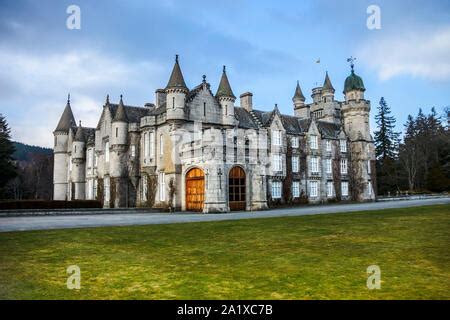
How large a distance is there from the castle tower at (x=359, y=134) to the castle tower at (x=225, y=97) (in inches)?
869

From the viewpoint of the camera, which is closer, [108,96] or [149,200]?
[149,200]

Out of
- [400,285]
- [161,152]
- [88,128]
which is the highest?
[88,128]

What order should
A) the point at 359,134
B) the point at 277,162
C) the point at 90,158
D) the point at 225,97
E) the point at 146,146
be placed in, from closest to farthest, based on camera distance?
the point at 225,97 → the point at 146,146 → the point at 277,162 → the point at 90,158 → the point at 359,134

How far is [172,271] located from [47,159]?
85.7 meters

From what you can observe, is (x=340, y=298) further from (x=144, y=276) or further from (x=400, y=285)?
(x=144, y=276)

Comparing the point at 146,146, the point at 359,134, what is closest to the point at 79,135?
the point at 146,146

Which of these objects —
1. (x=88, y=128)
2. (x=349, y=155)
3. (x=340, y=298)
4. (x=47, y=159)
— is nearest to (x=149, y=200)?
(x=88, y=128)

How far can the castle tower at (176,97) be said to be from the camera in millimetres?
33719

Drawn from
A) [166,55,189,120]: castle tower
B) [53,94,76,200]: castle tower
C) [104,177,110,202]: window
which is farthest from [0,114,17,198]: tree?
[166,55,189,120]: castle tower

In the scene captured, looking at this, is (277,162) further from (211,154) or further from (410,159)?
(410,159)

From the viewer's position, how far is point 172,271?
7598mm

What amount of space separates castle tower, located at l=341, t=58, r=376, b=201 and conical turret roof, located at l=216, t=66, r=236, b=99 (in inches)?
870

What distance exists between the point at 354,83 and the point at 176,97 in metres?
29.5

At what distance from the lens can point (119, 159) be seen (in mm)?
38719
